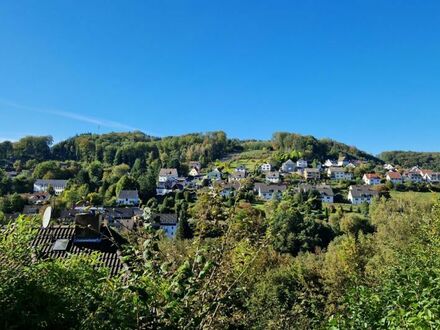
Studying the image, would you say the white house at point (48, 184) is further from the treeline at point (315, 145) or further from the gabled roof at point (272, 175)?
the treeline at point (315, 145)

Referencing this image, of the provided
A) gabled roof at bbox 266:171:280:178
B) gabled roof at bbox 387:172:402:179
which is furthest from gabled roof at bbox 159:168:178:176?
gabled roof at bbox 387:172:402:179

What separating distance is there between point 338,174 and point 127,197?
58066 millimetres

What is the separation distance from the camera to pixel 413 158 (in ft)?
490

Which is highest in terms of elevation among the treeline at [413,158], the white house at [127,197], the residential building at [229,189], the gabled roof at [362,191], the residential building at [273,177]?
the treeline at [413,158]

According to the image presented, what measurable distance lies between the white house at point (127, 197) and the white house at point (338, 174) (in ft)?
173

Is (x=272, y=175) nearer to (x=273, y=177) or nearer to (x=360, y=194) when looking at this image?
(x=273, y=177)

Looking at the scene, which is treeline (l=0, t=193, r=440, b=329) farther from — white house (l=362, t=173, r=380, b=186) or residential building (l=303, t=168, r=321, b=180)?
white house (l=362, t=173, r=380, b=186)

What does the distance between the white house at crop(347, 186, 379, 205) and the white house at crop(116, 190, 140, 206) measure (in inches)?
1711

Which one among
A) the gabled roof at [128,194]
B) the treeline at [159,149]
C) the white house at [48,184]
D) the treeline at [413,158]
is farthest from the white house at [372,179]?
the white house at [48,184]

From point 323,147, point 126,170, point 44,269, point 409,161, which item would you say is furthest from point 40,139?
point 44,269

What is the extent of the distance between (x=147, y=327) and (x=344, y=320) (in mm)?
1954

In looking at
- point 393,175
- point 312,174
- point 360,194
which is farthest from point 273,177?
point 393,175

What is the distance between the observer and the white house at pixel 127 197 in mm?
77312

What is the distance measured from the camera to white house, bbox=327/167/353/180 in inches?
4198
